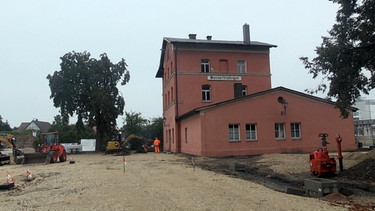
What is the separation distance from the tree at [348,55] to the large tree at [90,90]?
37.9 m

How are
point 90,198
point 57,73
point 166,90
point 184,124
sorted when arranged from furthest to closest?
point 57,73 < point 166,90 < point 184,124 < point 90,198

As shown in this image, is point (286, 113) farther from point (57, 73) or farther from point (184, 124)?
point (57, 73)

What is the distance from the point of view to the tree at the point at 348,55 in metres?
12.8

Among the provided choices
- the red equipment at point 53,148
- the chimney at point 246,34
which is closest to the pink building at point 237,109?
the chimney at point 246,34

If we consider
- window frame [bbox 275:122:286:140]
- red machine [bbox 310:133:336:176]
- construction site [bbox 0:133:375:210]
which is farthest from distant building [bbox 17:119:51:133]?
red machine [bbox 310:133:336:176]

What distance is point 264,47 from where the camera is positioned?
40.1 meters

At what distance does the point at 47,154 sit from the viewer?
30.1 metres

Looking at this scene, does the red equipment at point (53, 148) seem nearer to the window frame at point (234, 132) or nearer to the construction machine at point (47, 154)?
the construction machine at point (47, 154)

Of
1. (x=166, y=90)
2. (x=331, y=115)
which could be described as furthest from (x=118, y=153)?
(x=331, y=115)

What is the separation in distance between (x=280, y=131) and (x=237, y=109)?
4.18 m

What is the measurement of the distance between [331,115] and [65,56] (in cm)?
3479

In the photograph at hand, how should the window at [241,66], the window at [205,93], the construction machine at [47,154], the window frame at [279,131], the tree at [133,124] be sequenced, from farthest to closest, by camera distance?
the tree at [133,124] → the window at [241,66] → the window at [205,93] → the window frame at [279,131] → the construction machine at [47,154]

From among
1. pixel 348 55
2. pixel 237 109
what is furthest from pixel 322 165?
pixel 237 109

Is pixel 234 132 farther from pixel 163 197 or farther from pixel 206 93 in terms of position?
pixel 163 197
